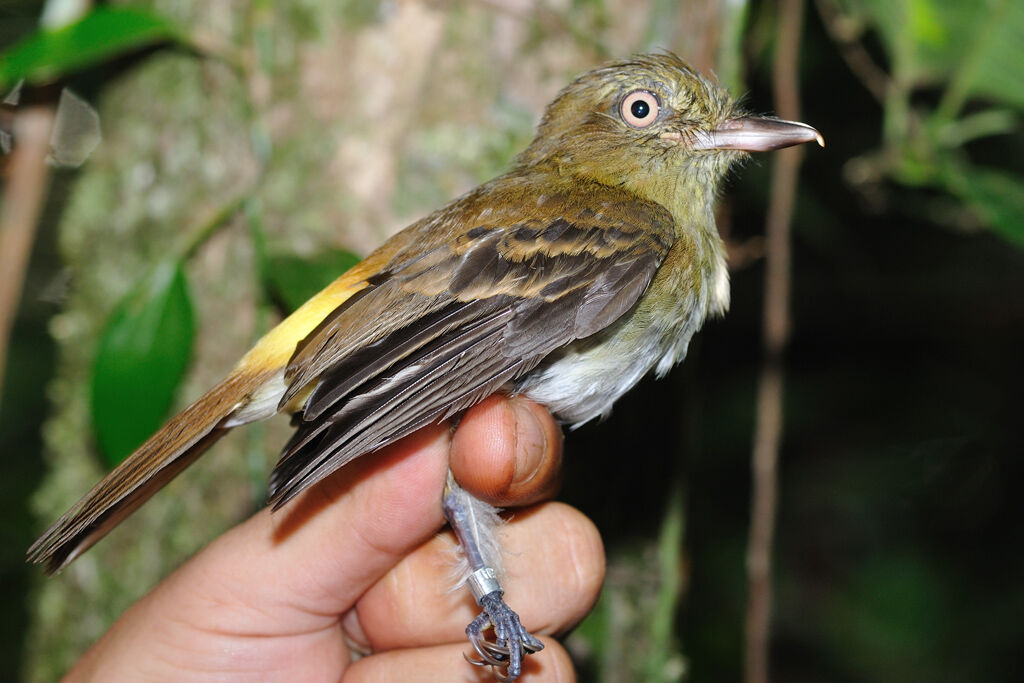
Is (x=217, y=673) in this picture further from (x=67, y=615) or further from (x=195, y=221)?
(x=195, y=221)

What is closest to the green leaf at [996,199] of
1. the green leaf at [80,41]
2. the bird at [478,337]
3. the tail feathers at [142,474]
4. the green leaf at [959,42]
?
the green leaf at [959,42]

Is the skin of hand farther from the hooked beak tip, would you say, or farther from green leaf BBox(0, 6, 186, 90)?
green leaf BBox(0, 6, 186, 90)

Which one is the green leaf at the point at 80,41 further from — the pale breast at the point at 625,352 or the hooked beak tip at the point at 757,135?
the hooked beak tip at the point at 757,135

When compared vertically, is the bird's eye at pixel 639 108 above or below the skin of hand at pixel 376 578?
above

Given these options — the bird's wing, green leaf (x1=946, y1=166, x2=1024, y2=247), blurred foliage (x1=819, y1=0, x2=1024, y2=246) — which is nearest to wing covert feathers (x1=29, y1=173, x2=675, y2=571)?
the bird's wing

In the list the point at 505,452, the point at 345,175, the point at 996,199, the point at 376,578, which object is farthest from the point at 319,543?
the point at 996,199

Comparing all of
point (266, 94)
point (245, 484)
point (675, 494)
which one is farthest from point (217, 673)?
point (266, 94)
